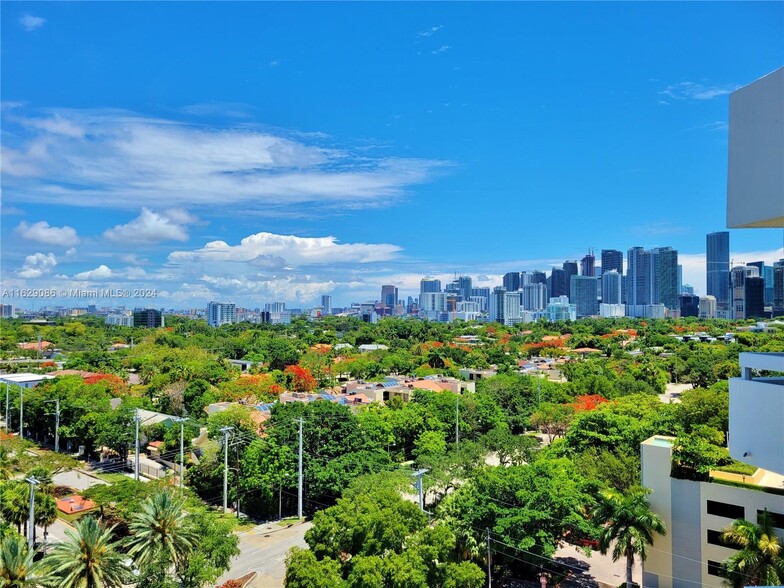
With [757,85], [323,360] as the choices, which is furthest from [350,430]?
[323,360]

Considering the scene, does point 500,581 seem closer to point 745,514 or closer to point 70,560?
point 745,514

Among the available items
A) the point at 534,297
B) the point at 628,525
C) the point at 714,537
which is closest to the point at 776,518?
the point at 714,537

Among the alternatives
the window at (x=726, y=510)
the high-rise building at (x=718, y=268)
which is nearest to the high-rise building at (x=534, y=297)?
the high-rise building at (x=718, y=268)

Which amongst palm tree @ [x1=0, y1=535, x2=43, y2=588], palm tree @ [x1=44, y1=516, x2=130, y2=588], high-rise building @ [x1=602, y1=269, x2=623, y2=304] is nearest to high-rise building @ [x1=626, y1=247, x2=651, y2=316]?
high-rise building @ [x1=602, y1=269, x2=623, y2=304]

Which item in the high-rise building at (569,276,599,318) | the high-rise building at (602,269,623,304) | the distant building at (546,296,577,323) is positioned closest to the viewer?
the distant building at (546,296,577,323)

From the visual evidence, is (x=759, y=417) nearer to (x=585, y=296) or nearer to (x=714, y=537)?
(x=714, y=537)

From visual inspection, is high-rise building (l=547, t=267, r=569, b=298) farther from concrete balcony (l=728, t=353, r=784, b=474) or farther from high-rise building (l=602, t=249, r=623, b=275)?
concrete balcony (l=728, t=353, r=784, b=474)

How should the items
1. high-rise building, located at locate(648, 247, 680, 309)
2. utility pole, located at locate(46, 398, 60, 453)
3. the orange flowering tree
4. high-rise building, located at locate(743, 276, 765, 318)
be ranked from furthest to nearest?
high-rise building, located at locate(648, 247, 680, 309)
high-rise building, located at locate(743, 276, 765, 318)
the orange flowering tree
utility pole, located at locate(46, 398, 60, 453)

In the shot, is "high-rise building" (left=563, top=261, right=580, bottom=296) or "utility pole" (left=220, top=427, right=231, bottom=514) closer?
"utility pole" (left=220, top=427, right=231, bottom=514)
